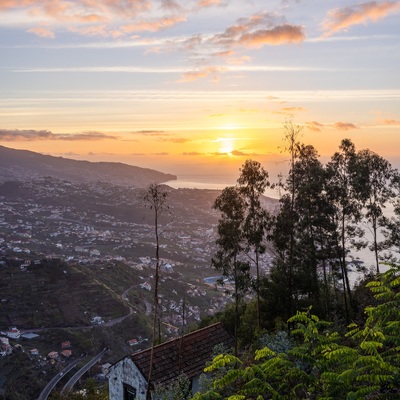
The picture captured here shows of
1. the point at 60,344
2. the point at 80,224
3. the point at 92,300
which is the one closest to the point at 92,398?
the point at 60,344

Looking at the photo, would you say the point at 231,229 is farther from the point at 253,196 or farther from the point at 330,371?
the point at 330,371

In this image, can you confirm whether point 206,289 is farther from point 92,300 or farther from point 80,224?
point 80,224

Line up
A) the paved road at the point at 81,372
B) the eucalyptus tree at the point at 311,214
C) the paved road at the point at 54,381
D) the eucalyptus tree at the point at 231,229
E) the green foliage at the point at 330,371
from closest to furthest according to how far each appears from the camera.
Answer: the green foliage at the point at 330,371 < the eucalyptus tree at the point at 231,229 < the eucalyptus tree at the point at 311,214 < the paved road at the point at 54,381 < the paved road at the point at 81,372

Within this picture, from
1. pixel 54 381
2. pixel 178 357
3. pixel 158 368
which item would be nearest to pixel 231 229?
pixel 178 357

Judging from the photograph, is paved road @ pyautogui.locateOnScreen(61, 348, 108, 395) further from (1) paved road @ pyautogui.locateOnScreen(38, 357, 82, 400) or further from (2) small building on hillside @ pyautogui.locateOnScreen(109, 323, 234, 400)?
(2) small building on hillside @ pyautogui.locateOnScreen(109, 323, 234, 400)

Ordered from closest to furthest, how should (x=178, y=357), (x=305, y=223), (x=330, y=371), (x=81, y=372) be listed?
1. (x=330, y=371)
2. (x=178, y=357)
3. (x=305, y=223)
4. (x=81, y=372)

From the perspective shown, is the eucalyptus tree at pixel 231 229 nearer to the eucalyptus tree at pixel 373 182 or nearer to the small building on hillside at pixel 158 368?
the small building on hillside at pixel 158 368

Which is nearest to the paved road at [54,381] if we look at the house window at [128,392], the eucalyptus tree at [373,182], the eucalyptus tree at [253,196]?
the house window at [128,392]
